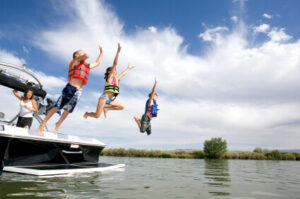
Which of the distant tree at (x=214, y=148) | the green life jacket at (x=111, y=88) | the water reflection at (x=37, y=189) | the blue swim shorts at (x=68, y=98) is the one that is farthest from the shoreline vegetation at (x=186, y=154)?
the water reflection at (x=37, y=189)

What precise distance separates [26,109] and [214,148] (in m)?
27.3

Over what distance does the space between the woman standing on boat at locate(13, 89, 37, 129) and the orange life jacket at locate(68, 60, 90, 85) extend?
7.63 feet

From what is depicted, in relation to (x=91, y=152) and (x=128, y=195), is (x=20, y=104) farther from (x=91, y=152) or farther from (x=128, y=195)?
(x=128, y=195)

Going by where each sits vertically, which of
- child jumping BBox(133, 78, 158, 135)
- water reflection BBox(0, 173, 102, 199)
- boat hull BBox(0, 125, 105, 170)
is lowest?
water reflection BBox(0, 173, 102, 199)

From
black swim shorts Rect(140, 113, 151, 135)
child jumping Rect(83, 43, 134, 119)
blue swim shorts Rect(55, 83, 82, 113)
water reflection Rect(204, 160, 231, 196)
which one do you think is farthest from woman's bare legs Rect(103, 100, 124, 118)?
water reflection Rect(204, 160, 231, 196)

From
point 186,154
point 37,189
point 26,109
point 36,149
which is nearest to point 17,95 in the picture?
point 26,109

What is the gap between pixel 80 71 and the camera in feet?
18.0

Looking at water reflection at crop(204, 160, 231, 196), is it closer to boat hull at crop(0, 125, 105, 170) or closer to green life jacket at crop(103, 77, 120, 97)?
green life jacket at crop(103, 77, 120, 97)

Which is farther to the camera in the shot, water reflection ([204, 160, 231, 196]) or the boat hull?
the boat hull

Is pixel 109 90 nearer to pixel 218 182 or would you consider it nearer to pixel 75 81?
pixel 75 81

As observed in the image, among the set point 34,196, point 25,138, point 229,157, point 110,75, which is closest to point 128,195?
point 34,196

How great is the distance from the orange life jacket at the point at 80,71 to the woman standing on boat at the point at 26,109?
2326mm

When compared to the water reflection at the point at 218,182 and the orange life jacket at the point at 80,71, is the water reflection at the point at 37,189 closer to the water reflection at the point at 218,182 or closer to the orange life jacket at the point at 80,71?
the water reflection at the point at 218,182

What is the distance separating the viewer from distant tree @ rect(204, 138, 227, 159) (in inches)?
1145
